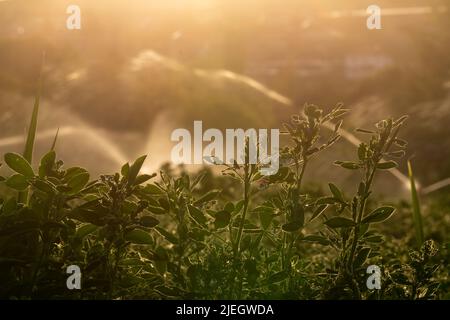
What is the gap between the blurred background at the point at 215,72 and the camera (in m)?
9.29

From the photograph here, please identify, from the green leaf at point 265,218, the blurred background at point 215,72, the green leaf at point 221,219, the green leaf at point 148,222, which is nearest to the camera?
the green leaf at point 148,222

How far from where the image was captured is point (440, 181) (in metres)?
9.90

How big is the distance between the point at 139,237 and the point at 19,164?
1.25 ft

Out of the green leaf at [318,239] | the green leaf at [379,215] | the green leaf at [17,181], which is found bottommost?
the green leaf at [318,239]

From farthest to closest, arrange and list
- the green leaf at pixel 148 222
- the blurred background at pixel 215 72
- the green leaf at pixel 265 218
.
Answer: the blurred background at pixel 215 72, the green leaf at pixel 265 218, the green leaf at pixel 148 222

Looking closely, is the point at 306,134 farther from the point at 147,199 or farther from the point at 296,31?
the point at 296,31

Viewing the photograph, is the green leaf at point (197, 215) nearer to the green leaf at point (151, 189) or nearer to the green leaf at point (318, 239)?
the green leaf at point (151, 189)

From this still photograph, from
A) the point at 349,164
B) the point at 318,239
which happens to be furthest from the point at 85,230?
the point at 349,164

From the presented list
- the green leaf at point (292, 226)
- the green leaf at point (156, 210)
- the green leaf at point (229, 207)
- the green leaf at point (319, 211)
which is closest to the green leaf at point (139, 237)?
the green leaf at point (156, 210)

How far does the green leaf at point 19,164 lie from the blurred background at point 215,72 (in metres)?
5.98

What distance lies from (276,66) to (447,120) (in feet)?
16.2

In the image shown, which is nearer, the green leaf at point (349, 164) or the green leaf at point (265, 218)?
the green leaf at point (349, 164)

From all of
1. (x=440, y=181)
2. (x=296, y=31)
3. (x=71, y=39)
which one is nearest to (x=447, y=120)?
(x=440, y=181)

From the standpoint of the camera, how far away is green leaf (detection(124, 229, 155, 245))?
1.77 metres
